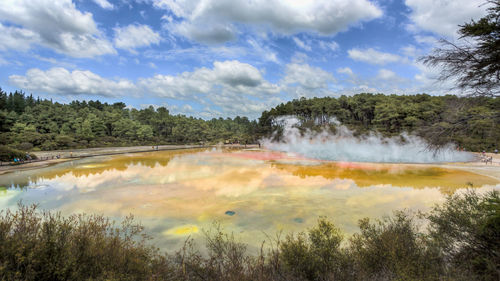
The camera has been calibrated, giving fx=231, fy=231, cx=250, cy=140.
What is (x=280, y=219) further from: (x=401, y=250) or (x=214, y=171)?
(x=214, y=171)

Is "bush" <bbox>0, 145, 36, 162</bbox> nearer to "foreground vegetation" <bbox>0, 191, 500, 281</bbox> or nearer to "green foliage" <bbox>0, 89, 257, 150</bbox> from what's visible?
"green foliage" <bbox>0, 89, 257, 150</bbox>

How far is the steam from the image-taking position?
105ft

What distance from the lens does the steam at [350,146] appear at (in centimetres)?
3209

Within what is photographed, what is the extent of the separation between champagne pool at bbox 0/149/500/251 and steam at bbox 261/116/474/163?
9.31m

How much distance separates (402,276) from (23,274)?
720 cm

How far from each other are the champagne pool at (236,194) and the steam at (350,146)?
9.31m

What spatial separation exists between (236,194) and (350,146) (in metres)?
34.3

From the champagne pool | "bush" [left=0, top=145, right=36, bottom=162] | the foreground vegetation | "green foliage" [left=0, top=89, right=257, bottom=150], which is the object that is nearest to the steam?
the champagne pool

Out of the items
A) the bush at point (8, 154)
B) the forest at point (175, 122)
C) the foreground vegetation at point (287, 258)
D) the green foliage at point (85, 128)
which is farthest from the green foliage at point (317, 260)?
the green foliage at point (85, 128)

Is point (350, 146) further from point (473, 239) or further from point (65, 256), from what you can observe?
point (65, 256)

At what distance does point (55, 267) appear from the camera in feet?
14.5

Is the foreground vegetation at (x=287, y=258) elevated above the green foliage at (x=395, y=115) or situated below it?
below

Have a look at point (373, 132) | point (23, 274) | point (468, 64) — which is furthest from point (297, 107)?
point (23, 274)

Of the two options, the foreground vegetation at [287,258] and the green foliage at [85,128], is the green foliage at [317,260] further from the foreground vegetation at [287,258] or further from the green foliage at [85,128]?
the green foliage at [85,128]
